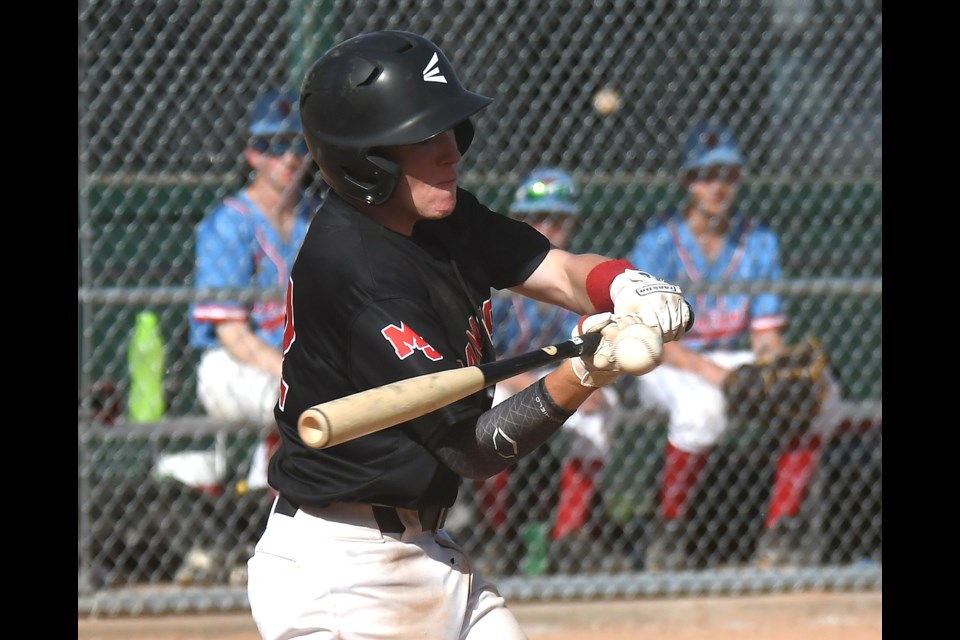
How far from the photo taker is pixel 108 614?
4645 millimetres

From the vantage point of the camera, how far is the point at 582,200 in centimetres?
561

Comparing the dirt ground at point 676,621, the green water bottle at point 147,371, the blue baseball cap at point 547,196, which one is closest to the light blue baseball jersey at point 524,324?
the blue baseball cap at point 547,196

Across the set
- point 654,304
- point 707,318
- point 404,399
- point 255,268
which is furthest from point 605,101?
point 404,399

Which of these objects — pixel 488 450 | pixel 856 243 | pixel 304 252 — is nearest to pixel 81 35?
pixel 304 252

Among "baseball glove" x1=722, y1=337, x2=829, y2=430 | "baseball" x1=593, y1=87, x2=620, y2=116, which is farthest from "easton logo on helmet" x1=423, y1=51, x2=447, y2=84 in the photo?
"baseball" x1=593, y1=87, x2=620, y2=116

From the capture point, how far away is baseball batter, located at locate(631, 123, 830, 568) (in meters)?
4.88

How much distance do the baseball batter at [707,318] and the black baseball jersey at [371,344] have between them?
2.42 m

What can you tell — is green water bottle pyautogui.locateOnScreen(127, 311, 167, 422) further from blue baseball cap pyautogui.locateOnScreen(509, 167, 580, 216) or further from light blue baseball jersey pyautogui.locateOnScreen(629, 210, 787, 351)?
light blue baseball jersey pyautogui.locateOnScreen(629, 210, 787, 351)

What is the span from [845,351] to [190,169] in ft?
9.46

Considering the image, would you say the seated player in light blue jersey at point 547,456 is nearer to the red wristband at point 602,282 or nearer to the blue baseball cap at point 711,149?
the blue baseball cap at point 711,149

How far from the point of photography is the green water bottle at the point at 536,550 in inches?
194

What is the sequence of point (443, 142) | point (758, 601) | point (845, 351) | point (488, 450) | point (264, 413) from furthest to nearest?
point (845, 351) < point (758, 601) < point (264, 413) < point (443, 142) < point (488, 450)

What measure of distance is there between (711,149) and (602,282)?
8.90 feet

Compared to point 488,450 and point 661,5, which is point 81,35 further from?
point 488,450
